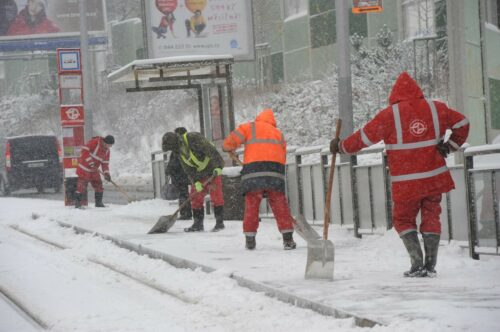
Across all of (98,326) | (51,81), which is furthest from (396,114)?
(51,81)

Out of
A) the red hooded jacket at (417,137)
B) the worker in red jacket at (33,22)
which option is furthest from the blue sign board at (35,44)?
the red hooded jacket at (417,137)

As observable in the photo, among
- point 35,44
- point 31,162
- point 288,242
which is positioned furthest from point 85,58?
point 35,44

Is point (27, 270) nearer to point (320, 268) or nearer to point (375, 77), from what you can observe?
point (320, 268)

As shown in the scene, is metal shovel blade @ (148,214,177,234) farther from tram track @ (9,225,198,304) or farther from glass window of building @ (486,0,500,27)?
glass window of building @ (486,0,500,27)

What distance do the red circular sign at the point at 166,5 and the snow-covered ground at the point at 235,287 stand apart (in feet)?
35.7

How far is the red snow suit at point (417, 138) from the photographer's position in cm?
845

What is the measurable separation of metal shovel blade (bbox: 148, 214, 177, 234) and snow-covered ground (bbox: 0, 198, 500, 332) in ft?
1.20

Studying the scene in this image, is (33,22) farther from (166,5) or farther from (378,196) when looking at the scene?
(378,196)

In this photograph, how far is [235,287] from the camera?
874 cm

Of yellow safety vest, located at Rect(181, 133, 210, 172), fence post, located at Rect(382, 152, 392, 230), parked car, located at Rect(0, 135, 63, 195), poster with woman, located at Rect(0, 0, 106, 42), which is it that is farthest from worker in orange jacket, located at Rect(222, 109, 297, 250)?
poster with woman, located at Rect(0, 0, 106, 42)

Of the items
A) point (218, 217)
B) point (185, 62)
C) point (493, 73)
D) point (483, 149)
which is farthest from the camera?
point (185, 62)

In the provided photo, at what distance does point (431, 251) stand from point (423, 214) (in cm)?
31

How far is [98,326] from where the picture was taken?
24.1ft

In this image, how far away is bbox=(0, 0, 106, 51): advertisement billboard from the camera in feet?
172
